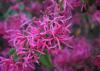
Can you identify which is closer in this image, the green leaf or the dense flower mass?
the dense flower mass

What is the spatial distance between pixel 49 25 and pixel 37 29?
0.06 meters

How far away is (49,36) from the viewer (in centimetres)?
159

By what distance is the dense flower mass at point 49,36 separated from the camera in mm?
1599

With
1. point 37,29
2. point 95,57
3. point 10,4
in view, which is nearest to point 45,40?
point 37,29

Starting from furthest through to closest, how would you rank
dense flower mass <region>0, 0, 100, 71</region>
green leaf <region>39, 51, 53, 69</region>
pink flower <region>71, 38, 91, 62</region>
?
pink flower <region>71, 38, 91, 62</region> < green leaf <region>39, 51, 53, 69</region> < dense flower mass <region>0, 0, 100, 71</region>

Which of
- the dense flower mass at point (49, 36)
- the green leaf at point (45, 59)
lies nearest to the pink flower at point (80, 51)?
the dense flower mass at point (49, 36)

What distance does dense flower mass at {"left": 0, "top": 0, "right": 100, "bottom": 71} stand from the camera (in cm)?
160

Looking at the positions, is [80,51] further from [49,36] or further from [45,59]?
[49,36]

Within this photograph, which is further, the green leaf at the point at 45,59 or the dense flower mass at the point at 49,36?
the green leaf at the point at 45,59

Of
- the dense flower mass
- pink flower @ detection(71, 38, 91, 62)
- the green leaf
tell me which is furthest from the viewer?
pink flower @ detection(71, 38, 91, 62)

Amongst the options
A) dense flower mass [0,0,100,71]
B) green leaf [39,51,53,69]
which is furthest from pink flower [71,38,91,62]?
green leaf [39,51,53,69]

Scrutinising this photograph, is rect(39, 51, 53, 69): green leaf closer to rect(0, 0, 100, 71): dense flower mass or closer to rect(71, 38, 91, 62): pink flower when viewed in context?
rect(0, 0, 100, 71): dense flower mass

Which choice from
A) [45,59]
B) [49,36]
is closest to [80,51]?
[45,59]

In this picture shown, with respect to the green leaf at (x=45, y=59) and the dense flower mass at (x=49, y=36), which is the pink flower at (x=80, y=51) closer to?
the dense flower mass at (x=49, y=36)
